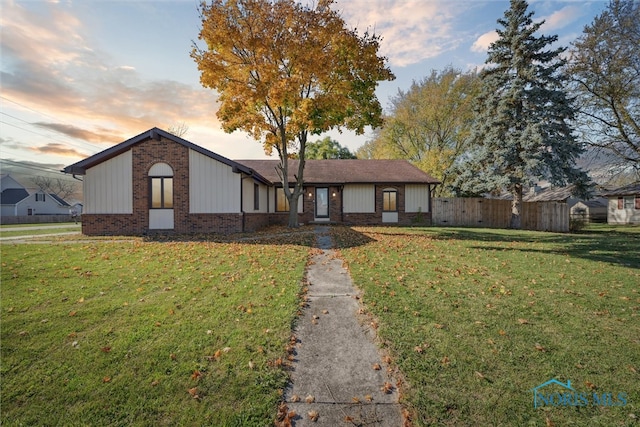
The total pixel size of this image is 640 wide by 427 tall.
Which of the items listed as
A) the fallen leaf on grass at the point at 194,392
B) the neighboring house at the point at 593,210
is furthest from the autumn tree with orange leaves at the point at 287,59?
the neighboring house at the point at 593,210

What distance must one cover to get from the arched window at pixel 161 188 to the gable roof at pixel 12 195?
46.0 m

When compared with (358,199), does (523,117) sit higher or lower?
higher

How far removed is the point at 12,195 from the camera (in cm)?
4391

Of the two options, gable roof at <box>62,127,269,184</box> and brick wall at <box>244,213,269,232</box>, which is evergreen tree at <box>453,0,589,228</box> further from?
gable roof at <box>62,127,269,184</box>

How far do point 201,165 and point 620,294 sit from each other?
15.3 metres

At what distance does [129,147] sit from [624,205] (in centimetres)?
4466

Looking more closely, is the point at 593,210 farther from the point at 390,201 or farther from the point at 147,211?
the point at 147,211

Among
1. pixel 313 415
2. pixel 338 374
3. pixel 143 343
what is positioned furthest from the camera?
pixel 143 343

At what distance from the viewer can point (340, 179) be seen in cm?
2131

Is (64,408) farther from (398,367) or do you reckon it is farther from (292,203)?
(292,203)

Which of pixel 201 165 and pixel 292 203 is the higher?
pixel 201 165

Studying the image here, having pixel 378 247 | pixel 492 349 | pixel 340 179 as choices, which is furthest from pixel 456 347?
pixel 340 179

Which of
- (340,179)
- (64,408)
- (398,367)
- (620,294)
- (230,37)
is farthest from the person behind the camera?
(340,179)

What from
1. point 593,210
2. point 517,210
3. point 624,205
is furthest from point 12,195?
point 593,210
